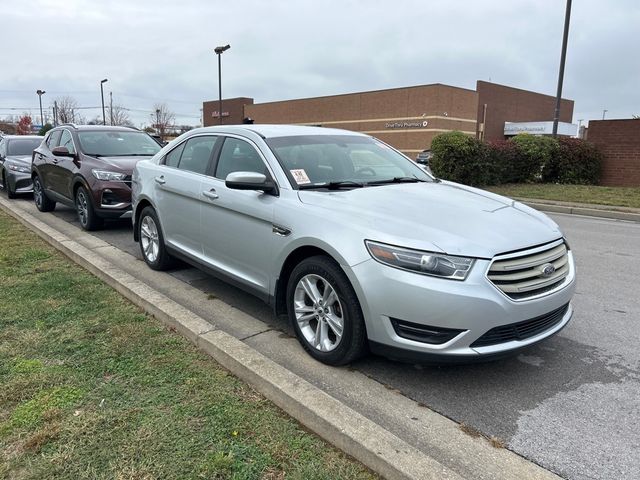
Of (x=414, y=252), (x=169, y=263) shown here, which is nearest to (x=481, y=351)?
(x=414, y=252)

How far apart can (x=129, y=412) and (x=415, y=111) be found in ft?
163

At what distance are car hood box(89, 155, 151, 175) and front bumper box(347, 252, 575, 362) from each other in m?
5.85

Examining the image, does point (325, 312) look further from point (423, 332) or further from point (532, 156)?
point (532, 156)

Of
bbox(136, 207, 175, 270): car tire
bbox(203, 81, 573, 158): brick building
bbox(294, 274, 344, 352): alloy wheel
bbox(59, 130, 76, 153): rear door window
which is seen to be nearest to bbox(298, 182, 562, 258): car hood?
bbox(294, 274, 344, 352): alloy wheel

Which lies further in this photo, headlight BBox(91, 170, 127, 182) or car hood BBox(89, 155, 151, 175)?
car hood BBox(89, 155, 151, 175)

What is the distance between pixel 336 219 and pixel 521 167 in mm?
15492

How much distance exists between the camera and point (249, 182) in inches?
152

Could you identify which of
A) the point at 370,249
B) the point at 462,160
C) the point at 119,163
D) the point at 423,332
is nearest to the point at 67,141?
the point at 119,163

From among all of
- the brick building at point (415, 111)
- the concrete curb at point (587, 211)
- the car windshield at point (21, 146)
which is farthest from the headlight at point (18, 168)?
the brick building at point (415, 111)

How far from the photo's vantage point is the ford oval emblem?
10.7ft

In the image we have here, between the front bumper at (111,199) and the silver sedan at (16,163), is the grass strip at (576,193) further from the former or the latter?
the silver sedan at (16,163)

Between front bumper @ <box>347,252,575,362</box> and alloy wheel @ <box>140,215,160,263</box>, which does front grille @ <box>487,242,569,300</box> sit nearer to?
front bumper @ <box>347,252,575,362</box>

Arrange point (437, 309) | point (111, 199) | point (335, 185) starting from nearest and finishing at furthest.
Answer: point (437, 309) < point (335, 185) < point (111, 199)

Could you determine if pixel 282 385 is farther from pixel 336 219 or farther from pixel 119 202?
pixel 119 202
